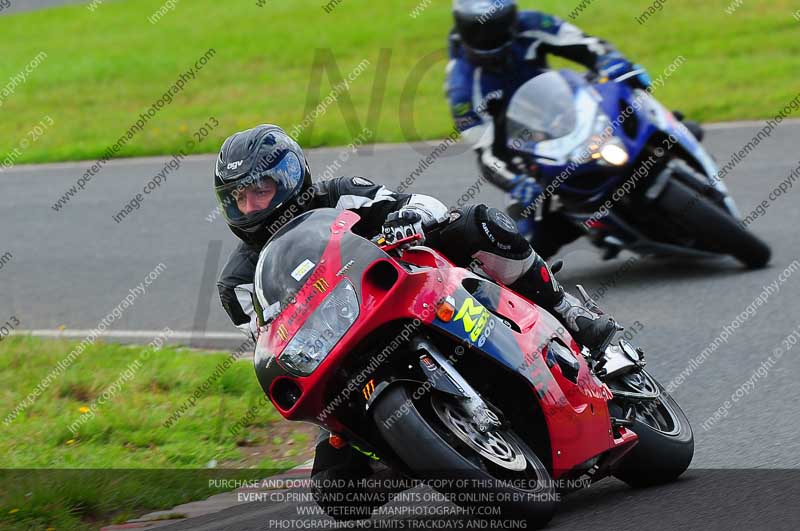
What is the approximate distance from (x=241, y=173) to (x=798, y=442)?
2.74 meters

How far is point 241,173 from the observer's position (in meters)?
4.86

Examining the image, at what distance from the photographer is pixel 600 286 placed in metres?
9.09

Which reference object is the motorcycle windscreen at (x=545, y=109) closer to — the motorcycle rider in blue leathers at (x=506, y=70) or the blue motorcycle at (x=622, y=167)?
the blue motorcycle at (x=622, y=167)

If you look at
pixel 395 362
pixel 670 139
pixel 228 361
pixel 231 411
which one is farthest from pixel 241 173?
pixel 670 139

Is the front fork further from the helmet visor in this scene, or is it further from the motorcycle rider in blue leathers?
the motorcycle rider in blue leathers

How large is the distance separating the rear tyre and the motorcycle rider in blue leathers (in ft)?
2.62

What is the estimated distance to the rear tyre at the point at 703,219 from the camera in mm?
8523

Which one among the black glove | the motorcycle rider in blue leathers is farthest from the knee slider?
the motorcycle rider in blue leathers

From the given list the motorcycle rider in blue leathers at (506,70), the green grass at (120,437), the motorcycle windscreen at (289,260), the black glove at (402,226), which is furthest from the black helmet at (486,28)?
the motorcycle windscreen at (289,260)

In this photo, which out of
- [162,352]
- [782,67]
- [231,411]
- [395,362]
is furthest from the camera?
[782,67]

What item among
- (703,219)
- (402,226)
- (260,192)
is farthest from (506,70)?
(402,226)

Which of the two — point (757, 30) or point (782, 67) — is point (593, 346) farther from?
point (757, 30)

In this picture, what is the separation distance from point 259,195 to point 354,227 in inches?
16.1

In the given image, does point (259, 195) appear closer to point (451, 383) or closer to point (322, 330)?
point (322, 330)
